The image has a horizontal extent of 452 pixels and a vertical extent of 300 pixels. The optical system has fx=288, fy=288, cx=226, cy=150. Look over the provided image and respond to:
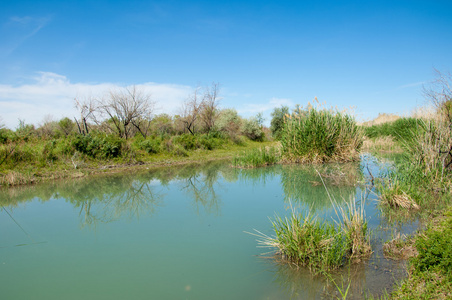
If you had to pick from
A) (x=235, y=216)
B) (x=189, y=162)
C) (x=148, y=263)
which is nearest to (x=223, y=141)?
(x=189, y=162)

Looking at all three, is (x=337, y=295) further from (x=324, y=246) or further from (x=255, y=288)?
(x=255, y=288)

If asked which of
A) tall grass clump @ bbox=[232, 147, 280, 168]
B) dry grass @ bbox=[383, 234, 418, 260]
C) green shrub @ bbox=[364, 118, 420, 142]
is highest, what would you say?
green shrub @ bbox=[364, 118, 420, 142]

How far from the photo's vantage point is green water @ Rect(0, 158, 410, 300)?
368 centimetres

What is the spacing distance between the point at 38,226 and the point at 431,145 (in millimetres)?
9432

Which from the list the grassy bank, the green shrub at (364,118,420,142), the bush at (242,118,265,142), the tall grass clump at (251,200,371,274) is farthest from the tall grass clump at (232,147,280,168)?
the bush at (242,118,265,142)

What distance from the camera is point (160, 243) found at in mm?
5191

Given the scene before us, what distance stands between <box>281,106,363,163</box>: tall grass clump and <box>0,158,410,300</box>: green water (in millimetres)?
3262

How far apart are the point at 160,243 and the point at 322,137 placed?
10.1 meters

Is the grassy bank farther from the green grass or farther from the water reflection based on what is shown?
the green grass

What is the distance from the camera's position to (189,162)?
18.6 m

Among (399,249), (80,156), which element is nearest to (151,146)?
(80,156)

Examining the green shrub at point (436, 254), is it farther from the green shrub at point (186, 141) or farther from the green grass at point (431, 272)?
the green shrub at point (186, 141)

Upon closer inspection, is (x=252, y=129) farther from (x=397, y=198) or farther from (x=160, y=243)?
(x=160, y=243)

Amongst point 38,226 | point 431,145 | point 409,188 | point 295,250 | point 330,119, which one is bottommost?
point 38,226
